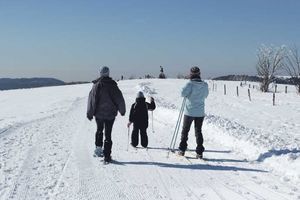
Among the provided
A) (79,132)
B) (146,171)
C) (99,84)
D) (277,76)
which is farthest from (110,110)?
(277,76)

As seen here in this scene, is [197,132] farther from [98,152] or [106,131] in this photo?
[98,152]

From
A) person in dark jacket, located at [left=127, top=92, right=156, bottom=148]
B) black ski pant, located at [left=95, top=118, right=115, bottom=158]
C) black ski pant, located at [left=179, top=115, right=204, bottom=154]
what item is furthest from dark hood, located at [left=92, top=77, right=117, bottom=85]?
person in dark jacket, located at [left=127, top=92, right=156, bottom=148]

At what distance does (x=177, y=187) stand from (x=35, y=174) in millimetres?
2970

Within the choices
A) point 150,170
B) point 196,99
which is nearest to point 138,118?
point 196,99

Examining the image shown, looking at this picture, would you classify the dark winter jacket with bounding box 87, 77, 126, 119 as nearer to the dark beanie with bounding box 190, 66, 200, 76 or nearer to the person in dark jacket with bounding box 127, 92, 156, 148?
the dark beanie with bounding box 190, 66, 200, 76

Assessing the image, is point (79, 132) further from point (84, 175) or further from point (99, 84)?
point (84, 175)

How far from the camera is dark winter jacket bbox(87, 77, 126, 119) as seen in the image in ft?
37.3

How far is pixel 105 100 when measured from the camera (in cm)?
1139

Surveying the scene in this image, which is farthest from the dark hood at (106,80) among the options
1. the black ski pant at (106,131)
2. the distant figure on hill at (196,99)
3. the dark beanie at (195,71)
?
the dark beanie at (195,71)

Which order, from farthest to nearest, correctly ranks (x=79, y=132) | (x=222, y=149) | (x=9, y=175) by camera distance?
1. (x=79, y=132)
2. (x=222, y=149)
3. (x=9, y=175)

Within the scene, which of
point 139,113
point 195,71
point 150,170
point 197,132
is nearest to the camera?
point 150,170

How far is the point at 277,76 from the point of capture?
70062mm

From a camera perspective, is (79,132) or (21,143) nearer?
(21,143)

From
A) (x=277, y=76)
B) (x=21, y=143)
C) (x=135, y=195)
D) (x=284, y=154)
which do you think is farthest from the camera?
(x=277, y=76)
